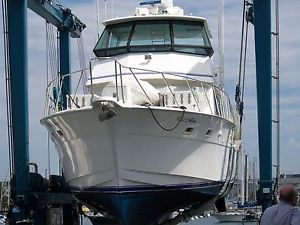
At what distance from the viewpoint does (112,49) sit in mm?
15625

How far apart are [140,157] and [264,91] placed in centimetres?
516

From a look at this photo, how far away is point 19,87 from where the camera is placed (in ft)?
53.6

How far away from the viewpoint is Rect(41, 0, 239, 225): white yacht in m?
12.1

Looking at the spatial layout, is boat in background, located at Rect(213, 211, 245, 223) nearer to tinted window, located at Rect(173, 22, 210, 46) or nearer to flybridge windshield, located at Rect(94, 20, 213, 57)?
tinted window, located at Rect(173, 22, 210, 46)

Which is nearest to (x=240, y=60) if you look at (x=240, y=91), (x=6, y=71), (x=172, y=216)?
(x=240, y=91)

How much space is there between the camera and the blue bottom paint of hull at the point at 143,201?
12367 millimetres

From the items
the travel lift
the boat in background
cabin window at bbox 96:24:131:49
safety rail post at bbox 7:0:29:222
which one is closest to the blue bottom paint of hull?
the travel lift

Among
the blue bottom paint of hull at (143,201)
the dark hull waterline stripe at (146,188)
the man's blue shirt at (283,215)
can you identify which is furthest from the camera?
the blue bottom paint of hull at (143,201)

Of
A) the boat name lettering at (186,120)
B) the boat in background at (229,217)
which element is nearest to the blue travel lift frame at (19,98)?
the boat name lettering at (186,120)

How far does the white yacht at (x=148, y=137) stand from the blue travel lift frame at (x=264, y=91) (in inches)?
43.4

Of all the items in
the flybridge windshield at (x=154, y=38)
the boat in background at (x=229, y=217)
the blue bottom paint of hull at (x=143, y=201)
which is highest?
the flybridge windshield at (x=154, y=38)

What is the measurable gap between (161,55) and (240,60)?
3.62m

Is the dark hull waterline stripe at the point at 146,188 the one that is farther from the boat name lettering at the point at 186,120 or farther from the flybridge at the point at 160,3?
the flybridge at the point at 160,3

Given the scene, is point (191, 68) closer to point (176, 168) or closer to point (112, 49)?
point (112, 49)
